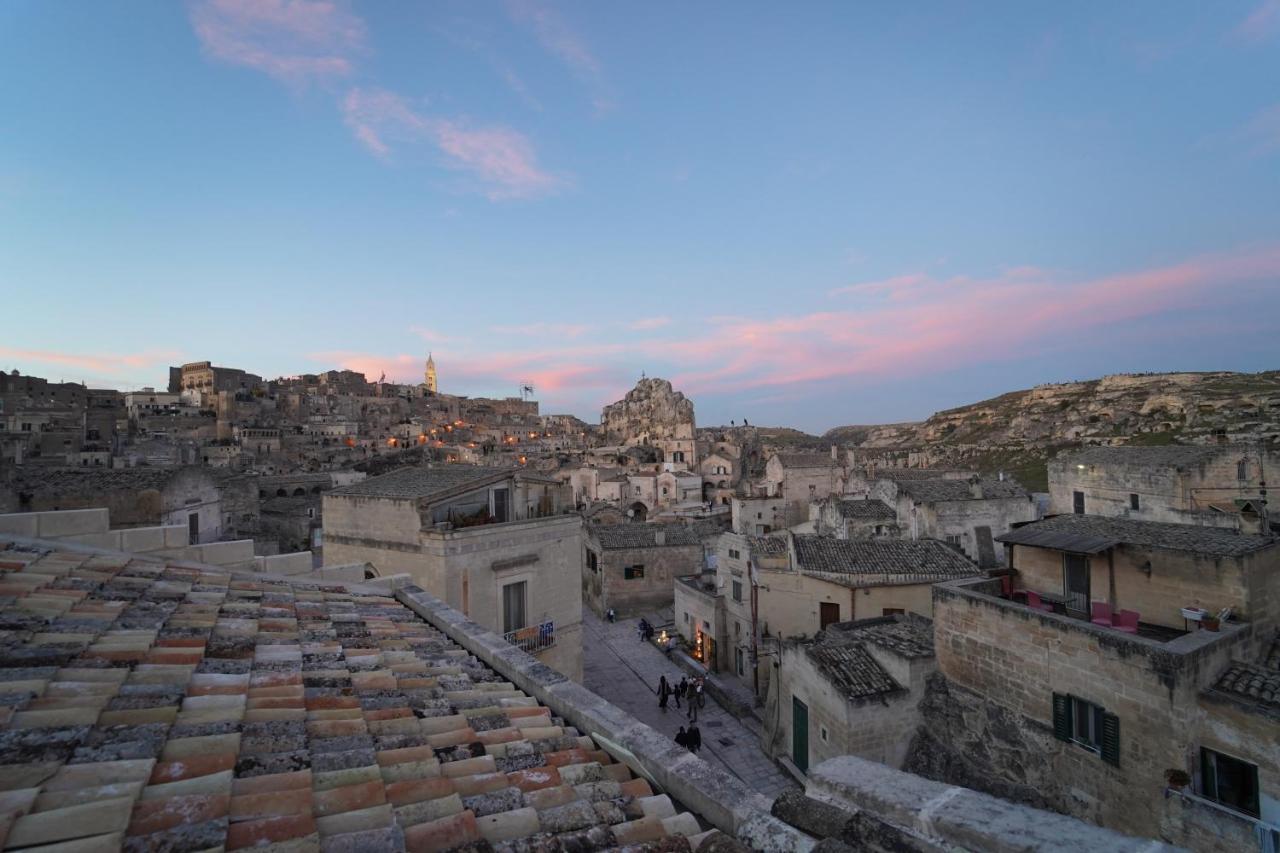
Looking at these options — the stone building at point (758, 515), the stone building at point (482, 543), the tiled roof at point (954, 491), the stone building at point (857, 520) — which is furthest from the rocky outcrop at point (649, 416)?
the stone building at point (482, 543)

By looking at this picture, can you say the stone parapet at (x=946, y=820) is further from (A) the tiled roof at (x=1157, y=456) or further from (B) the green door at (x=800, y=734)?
(A) the tiled roof at (x=1157, y=456)

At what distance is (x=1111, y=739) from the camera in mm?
9406

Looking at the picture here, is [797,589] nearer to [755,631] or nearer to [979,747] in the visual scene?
[755,631]

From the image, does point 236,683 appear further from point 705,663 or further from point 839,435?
point 839,435

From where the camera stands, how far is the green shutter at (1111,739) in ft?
30.6

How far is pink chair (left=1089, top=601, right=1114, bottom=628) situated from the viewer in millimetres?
11914

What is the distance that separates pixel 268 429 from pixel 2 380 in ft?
79.2

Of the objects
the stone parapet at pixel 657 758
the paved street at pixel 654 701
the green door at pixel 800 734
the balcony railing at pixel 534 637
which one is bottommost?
the paved street at pixel 654 701

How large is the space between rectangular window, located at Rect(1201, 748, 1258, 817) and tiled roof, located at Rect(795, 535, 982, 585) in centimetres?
995

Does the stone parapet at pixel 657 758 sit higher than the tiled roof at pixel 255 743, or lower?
lower

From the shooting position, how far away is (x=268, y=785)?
9.75ft

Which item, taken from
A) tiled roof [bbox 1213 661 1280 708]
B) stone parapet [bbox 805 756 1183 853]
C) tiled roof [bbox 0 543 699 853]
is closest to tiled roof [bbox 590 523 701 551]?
tiled roof [bbox 1213 661 1280 708]

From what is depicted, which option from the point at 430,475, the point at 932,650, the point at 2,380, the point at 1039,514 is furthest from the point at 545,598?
the point at 2,380

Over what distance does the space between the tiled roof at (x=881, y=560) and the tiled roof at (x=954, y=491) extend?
4047 mm
